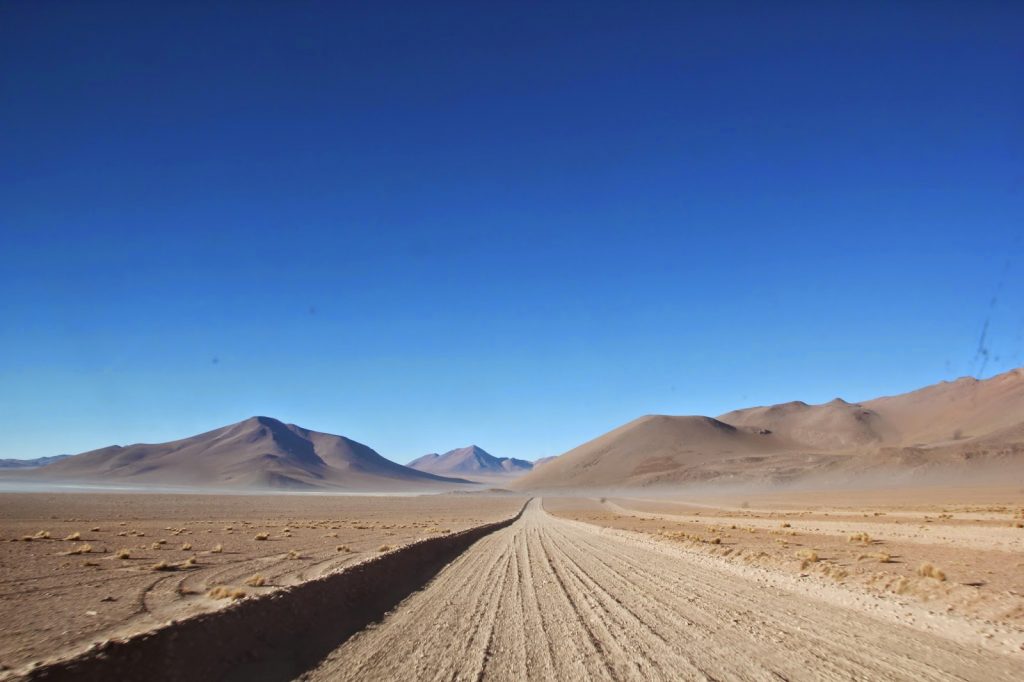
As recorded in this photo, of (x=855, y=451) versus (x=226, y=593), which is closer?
(x=226, y=593)

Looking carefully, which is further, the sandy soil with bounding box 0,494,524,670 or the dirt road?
the sandy soil with bounding box 0,494,524,670

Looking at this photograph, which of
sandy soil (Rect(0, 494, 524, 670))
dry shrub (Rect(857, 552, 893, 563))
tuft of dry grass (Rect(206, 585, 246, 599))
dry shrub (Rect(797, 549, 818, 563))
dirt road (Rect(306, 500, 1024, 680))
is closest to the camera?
dirt road (Rect(306, 500, 1024, 680))

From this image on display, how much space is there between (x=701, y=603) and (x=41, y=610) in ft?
39.9

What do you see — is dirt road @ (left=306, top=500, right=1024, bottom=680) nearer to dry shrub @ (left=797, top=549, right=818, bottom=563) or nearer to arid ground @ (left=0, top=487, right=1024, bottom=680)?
arid ground @ (left=0, top=487, right=1024, bottom=680)

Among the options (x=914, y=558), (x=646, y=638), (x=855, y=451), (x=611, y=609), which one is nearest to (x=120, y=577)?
(x=611, y=609)

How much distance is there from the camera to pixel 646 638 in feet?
32.8

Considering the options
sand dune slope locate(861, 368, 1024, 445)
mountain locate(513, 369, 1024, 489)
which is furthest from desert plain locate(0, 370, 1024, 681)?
sand dune slope locate(861, 368, 1024, 445)

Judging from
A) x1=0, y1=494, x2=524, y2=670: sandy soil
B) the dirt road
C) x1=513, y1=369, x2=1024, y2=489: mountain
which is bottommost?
the dirt road

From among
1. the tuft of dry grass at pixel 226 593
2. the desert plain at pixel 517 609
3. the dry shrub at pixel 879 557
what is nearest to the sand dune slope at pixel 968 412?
Answer: the dry shrub at pixel 879 557

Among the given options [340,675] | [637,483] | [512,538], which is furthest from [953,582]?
[637,483]

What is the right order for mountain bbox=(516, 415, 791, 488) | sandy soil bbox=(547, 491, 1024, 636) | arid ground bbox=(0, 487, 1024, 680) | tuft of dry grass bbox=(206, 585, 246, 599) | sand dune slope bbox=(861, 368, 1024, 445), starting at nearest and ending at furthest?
arid ground bbox=(0, 487, 1024, 680) → tuft of dry grass bbox=(206, 585, 246, 599) → sandy soil bbox=(547, 491, 1024, 636) → sand dune slope bbox=(861, 368, 1024, 445) → mountain bbox=(516, 415, 791, 488)

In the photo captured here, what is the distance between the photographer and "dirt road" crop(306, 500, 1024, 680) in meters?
8.32

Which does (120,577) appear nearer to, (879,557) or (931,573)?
(931,573)

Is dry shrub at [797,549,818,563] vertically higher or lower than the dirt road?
higher
